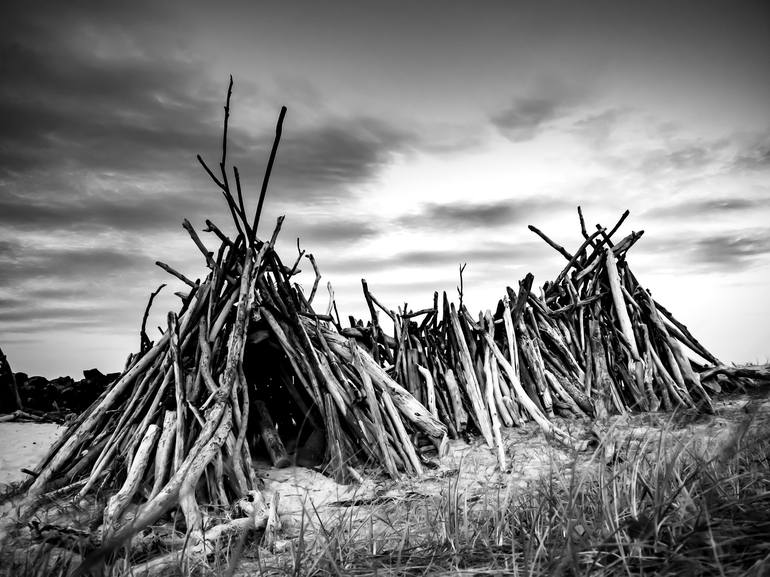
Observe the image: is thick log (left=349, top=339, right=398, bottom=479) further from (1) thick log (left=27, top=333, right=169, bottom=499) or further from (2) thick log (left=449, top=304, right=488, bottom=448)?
(1) thick log (left=27, top=333, right=169, bottom=499)

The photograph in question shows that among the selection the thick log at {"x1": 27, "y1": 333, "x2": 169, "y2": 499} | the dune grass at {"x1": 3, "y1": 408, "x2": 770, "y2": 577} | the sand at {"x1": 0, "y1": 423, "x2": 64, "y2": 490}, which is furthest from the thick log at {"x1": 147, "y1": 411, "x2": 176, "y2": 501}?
the sand at {"x1": 0, "y1": 423, "x2": 64, "y2": 490}

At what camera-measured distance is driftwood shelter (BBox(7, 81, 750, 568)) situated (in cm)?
384

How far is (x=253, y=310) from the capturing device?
4730 millimetres

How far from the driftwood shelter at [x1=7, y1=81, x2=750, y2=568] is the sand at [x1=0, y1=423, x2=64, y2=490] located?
1.04 metres

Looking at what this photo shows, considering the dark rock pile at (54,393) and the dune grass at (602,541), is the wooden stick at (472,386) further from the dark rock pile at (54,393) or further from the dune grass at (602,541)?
the dark rock pile at (54,393)

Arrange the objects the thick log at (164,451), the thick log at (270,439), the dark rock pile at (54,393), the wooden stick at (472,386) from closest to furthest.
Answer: the thick log at (164,451), the thick log at (270,439), the wooden stick at (472,386), the dark rock pile at (54,393)

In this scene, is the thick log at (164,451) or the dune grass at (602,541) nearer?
the dune grass at (602,541)

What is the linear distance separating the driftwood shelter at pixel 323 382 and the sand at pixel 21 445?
104 cm

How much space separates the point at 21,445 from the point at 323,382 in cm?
388

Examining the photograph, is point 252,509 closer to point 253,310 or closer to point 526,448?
point 253,310

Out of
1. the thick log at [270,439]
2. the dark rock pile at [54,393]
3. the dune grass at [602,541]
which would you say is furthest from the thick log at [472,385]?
the dark rock pile at [54,393]

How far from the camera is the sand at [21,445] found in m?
5.07

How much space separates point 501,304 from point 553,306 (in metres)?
0.86

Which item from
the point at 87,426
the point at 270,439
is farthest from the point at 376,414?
the point at 87,426
